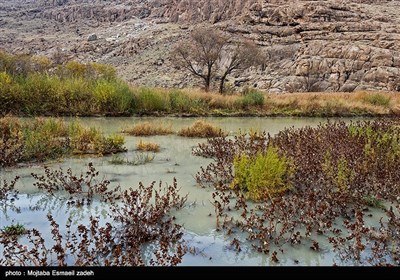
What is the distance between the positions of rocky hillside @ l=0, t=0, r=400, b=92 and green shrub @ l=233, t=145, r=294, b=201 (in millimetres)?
39169

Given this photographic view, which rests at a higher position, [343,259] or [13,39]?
[343,259]

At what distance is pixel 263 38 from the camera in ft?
188

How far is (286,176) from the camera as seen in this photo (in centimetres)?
712

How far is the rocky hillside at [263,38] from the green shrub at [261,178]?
39169mm

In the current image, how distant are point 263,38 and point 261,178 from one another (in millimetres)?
54089

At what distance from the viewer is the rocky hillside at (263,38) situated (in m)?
46.2

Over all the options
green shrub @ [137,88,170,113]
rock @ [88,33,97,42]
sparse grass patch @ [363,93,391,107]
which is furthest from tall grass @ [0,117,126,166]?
rock @ [88,33,97,42]

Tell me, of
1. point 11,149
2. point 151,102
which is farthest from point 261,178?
point 151,102

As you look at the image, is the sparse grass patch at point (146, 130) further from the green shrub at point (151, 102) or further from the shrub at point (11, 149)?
the green shrub at point (151, 102)

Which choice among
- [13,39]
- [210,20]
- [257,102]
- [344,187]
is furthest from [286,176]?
[13,39]

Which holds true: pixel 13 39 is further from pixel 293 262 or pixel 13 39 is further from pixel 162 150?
pixel 293 262

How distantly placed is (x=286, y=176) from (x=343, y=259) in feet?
9.18

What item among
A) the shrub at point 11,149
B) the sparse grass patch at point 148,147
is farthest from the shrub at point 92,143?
the shrub at point 11,149

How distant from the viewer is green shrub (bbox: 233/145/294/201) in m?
6.25
